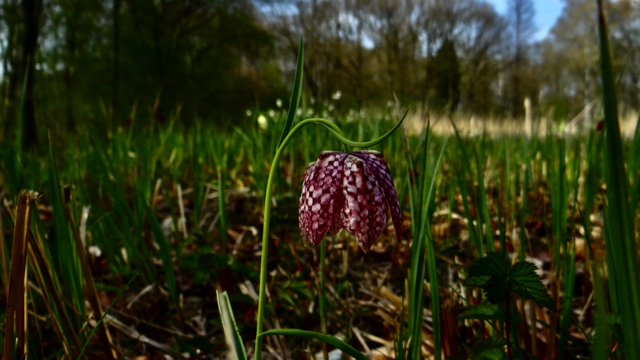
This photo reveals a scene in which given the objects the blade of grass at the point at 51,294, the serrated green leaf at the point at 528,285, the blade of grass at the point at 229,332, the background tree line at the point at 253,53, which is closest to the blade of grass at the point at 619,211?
the serrated green leaf at the point at 528,285

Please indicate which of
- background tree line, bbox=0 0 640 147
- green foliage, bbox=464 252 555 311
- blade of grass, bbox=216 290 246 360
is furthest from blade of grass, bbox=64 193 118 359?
background tree line, bbox=0 0 640 147

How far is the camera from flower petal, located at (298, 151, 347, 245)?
0.59m

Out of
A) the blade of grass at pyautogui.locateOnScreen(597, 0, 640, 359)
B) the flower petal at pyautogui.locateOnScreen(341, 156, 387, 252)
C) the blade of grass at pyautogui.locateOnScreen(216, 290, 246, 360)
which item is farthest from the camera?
the flower petal at pyautogui.locateOnScreen(341, 156, 387, 252)

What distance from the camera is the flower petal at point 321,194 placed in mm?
593

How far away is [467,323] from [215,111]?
15.4 meters

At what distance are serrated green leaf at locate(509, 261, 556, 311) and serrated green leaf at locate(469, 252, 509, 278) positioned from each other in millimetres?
14

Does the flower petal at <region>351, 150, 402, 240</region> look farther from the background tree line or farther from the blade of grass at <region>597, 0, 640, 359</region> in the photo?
the background tree line

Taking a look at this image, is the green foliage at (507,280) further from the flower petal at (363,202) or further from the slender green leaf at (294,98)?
the slender green leaf at (294,98)

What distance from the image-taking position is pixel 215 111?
51.2 ft

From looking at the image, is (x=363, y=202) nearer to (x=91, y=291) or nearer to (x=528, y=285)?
(x=528, y=285)

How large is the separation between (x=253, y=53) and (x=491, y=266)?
15636mm

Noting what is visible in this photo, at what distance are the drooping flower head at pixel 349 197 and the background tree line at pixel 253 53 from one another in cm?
908

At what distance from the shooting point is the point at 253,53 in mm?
15430

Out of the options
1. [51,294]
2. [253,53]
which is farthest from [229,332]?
[253,53]
